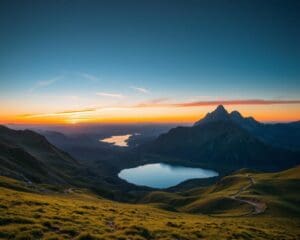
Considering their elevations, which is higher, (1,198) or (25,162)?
(1,198)

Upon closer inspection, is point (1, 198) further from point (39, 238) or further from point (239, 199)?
point (239, 199)

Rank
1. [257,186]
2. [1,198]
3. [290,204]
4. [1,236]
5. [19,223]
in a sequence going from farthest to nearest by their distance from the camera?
[257,186] < [290,204] < [1,198] < [19,223] < [1,236]

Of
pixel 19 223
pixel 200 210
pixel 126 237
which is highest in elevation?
pixel 19 223

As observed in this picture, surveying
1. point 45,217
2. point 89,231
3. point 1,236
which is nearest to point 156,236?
point 89,231

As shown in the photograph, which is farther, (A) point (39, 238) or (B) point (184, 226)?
(B) point (184, 226)

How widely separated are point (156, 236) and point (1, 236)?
1420 cm

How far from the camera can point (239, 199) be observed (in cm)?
10169

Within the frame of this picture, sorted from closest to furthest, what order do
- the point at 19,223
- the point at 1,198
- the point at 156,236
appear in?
the point at 19,223
the point at 156,236
the point at 1,198

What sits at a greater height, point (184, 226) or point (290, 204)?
point (184, 226)

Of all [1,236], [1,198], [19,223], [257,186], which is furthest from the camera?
[257,186]

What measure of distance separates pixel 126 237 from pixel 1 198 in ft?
57.6

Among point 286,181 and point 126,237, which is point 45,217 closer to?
point 126,237

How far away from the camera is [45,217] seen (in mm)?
30484

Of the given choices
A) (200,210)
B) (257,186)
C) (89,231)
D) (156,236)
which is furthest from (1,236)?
(257,186)
